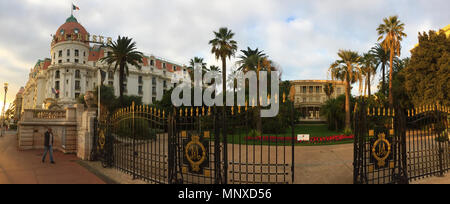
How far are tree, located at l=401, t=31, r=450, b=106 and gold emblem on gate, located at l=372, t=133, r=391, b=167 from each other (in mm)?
20976

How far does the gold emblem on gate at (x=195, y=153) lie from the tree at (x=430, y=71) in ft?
81.9

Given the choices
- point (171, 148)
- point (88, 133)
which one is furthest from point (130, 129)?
point (171, 148)

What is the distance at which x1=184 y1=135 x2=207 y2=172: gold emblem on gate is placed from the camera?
6.18 meters

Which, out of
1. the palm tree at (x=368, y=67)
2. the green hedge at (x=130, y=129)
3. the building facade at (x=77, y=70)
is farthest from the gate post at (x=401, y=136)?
the building facade at (x=77, y=70)

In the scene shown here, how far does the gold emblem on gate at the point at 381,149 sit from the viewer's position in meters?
6.27

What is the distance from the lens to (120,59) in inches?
1158

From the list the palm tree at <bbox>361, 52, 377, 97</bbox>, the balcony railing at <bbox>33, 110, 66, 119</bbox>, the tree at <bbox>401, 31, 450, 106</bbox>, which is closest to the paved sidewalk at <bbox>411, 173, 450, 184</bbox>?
the tree at <bbox>401, 31, 450, 106</bbox>

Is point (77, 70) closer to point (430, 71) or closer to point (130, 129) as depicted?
point (130, 129)

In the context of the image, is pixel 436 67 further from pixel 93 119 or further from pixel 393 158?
pixel 93 119

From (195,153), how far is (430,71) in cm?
2746

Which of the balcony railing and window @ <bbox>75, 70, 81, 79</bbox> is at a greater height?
window @ <bbox>75, 70, 81, 79</bbox>

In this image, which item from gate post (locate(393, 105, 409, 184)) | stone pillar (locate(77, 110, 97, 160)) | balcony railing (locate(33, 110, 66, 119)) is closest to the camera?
gate post (locate(393, 105, 409, 184))

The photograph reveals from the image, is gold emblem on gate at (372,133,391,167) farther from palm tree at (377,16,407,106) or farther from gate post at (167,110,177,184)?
palm tree at (377,16,407,106)
